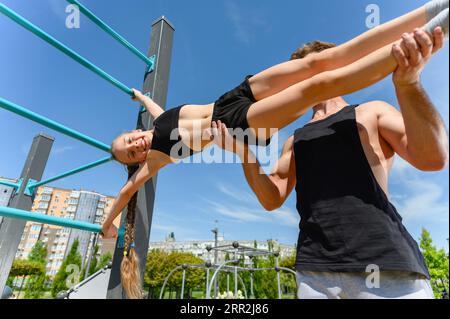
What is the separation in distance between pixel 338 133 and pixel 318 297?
61 cm

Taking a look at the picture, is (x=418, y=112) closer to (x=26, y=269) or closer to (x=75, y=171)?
(x=75, y=171)

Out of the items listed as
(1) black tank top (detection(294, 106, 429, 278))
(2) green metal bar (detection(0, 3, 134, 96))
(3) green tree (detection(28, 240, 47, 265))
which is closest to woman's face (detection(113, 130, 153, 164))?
(2) green metal bar (detection(0, 3, 134, 96))

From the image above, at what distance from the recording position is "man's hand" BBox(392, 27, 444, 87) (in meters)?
0.83

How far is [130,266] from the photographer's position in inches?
66.2

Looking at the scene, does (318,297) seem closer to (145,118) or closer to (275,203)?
(275,203)

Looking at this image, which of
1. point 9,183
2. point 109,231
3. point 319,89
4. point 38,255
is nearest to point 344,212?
point 319,89

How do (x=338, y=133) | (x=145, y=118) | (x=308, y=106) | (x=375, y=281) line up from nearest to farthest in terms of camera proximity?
(x=375, y=281), (x=338, y=133), (x=308, y=106), (x=145, y=118)

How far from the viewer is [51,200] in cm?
4897

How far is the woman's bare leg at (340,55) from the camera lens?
3.76ft

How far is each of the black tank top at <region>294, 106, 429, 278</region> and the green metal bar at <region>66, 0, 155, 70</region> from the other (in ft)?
4.62

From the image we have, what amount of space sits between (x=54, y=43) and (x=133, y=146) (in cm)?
78

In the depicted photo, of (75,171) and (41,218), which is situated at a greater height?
(75,171)
